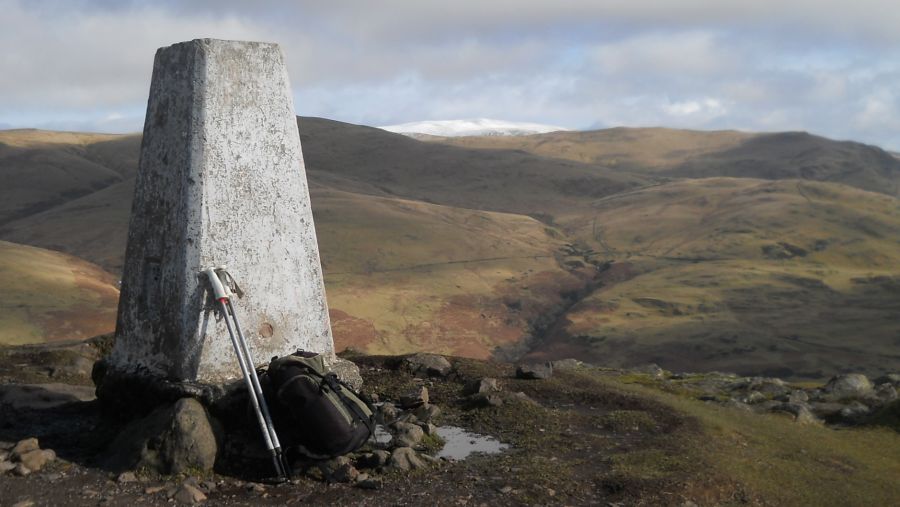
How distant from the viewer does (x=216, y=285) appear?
36.7 ft

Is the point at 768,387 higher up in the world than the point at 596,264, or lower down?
higher up

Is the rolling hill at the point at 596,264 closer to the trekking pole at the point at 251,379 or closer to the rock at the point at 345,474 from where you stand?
the trekking pole at the point at 251,379

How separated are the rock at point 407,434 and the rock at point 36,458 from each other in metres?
4.38

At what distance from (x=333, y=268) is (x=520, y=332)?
1786cm

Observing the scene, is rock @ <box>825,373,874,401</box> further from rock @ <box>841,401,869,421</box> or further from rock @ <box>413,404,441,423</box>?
rock @ <box>413,404,441,423</box>

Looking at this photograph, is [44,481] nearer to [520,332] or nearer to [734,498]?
[734,498]

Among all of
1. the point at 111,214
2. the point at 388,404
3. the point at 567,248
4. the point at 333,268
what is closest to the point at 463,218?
the point at 567,248

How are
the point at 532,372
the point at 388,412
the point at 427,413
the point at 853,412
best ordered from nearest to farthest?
the point at 388,412 < the point at 427,413 < the point at 532,372 < the point at 853,412

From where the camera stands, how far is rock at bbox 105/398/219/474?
10547 millimetres

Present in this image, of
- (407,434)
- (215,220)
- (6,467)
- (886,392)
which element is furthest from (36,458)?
(886,392)

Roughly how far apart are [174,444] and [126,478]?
0.65 metres

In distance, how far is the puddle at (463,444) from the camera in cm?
1200

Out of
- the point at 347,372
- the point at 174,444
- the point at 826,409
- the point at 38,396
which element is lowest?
the point at 826,409

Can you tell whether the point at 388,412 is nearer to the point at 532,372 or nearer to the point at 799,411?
the point at 532,372
